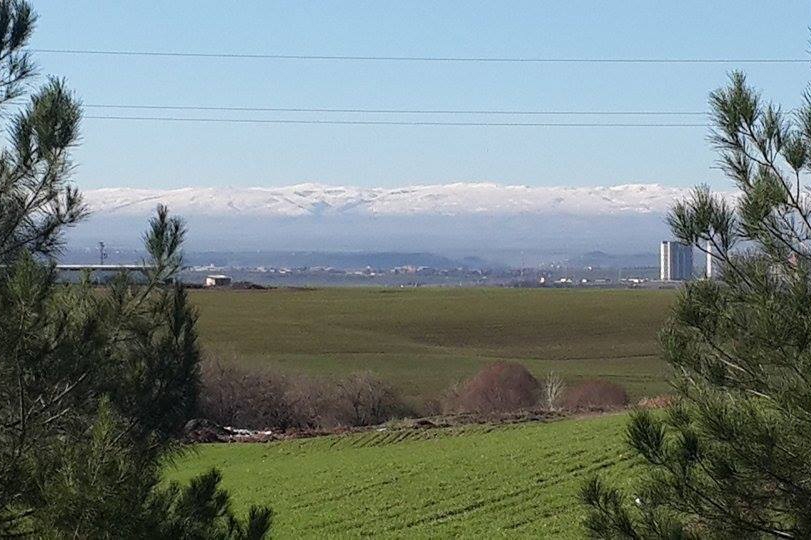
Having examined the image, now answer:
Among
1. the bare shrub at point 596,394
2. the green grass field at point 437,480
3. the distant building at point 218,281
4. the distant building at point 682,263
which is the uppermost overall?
the distant building at point 682,263

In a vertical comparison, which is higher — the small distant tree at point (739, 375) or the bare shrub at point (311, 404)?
the small distant tree at point (739, 375)

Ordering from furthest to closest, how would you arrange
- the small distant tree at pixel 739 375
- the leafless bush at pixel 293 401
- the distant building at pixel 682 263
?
the leafless bush at pixel 293 401
the distant building at pixel 682 263
the small distant tree at pixel 739 375

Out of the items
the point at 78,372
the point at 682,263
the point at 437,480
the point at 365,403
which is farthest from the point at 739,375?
the point at 365,403

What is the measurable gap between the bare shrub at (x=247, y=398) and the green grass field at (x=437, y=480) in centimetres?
1264

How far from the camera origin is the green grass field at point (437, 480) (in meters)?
20.2

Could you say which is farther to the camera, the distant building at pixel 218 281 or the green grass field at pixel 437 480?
the distant building at pixel 218 281

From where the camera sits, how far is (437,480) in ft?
81.5

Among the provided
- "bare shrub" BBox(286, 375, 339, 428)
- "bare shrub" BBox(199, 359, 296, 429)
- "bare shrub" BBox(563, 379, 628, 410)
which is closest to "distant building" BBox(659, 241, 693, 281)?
"bare shrub" BBox(286, 375, 339, 428)

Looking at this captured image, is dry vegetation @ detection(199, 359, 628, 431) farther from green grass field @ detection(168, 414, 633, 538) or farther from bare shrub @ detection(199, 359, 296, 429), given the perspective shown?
green grass field @ detection(168, 414, 633, 538)

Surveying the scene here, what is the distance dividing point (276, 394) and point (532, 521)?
103 feet

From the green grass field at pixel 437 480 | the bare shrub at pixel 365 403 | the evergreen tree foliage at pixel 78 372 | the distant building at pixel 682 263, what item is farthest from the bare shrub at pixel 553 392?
the evergreen tree foliage at pixel 78 372

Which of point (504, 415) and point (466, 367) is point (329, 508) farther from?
point (466, 367)

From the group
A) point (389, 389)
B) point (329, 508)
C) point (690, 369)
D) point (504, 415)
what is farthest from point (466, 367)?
point (690, 369)

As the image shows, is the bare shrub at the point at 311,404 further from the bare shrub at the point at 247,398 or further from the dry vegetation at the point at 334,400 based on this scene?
the bare shrub at the point at 247,398
